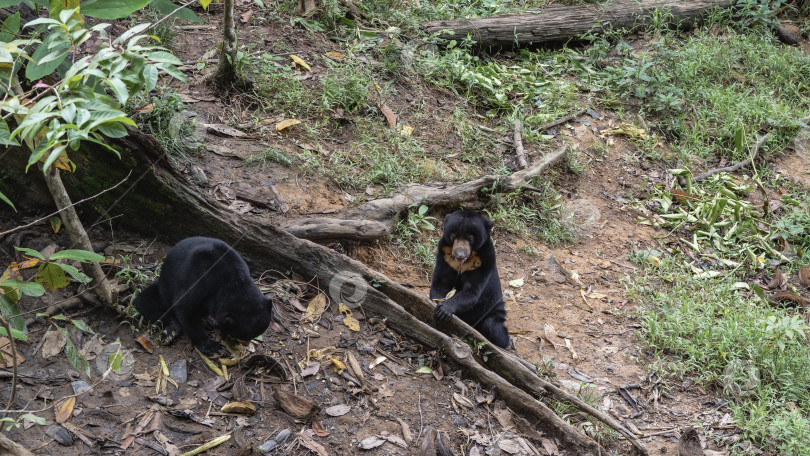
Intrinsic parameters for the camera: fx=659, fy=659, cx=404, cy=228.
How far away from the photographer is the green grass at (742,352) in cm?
461

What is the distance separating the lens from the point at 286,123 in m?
6.33


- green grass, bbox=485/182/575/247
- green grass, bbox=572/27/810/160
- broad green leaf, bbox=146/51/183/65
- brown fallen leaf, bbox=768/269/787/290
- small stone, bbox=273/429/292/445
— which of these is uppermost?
broad green leaf, bbox=146/51/183/65

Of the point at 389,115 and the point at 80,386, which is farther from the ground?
the point at 80,386

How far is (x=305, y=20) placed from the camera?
7777 millimetres

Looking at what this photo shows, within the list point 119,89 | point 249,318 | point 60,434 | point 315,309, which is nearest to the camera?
point 119,89

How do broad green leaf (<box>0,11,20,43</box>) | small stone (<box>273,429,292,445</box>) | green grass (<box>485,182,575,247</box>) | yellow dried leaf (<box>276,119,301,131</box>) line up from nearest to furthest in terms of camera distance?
broad green leaf (<box>0,11,20,43</box>)
small stone (<box>273,429,292,445</box>)
yellow dried leaf (<box>276,119,301,131</box>)
green grass (<box>485,182,575,247</box>)

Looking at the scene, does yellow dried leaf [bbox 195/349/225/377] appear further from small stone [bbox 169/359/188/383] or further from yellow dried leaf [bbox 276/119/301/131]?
yellow dried leaf [bbox 276/119/301/131]

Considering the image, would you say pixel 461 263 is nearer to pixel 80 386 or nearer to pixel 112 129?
pixel 80 386

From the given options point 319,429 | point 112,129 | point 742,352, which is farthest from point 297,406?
point 742,352

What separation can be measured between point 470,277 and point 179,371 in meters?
2.20

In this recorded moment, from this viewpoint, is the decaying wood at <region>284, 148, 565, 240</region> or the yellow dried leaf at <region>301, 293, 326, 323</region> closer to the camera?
the yellow dried leaf at <region>301, 293, 326, 323</region>

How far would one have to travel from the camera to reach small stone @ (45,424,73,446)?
10.5 ft

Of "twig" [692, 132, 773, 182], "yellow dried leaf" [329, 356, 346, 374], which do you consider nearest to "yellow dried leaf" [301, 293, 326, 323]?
"yellow dried leaf" [329, 356, 346, 374]

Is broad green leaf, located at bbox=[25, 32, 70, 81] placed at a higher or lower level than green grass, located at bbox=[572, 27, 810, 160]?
higher
